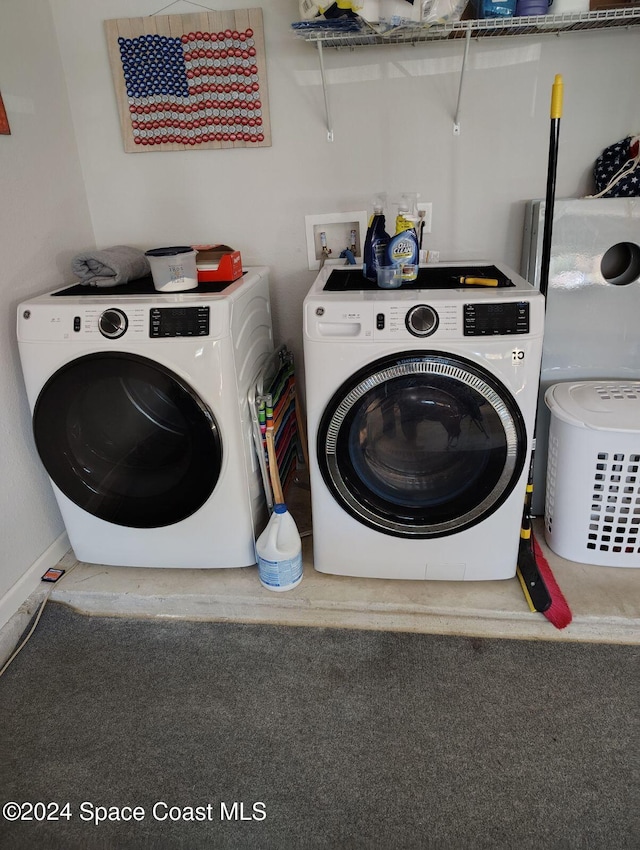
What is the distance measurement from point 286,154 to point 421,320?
40.9 inches

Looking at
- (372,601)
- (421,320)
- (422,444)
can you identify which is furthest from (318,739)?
(421,320)

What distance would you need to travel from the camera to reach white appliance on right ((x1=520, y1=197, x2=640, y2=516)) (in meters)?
1.89

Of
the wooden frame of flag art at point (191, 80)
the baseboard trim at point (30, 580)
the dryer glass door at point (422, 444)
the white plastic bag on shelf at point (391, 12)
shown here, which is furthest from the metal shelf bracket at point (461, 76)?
the baseboard trim at point (30, 580)

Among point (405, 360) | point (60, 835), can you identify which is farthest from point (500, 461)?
point (60, 835)

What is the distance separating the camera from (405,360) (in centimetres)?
158

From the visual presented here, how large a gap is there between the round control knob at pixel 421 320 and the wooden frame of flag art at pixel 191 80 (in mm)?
1056

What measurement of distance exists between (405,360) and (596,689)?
1033 millimetres

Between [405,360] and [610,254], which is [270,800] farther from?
[610,254]

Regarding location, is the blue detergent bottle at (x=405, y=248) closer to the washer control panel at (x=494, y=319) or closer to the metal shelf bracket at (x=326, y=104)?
the washer control panel at (x=494, y=319)

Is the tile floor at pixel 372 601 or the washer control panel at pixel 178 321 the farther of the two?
the tile floor at pixel 372 601

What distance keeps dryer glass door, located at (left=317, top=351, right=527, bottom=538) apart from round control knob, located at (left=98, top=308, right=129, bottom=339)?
648 millimetres

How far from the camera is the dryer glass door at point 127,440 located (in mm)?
1721

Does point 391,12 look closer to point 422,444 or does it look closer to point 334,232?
point 334,232

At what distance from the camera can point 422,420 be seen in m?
1.67
